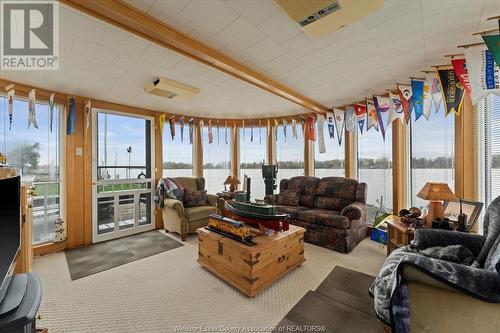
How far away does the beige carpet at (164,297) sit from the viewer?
1.74 m

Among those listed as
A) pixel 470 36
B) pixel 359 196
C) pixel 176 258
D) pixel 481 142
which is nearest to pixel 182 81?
pixel 176 258

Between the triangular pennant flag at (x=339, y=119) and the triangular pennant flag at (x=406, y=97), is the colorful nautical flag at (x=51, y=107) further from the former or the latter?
the triangular pennant flag at (x=406, y=97)

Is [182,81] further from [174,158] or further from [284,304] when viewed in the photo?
[284,304]

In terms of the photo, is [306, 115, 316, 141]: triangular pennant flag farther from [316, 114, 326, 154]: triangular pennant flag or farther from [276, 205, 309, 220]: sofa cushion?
[276, 205, 309, 220]: sofa cushion

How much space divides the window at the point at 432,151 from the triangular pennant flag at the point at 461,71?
81 centimetres

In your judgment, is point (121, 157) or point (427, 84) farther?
point (121, 157)

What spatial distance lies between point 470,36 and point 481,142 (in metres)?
1.50

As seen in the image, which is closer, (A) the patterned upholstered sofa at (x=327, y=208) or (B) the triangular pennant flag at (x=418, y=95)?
(B) the triangular pennant flag at (x=418, y=95)

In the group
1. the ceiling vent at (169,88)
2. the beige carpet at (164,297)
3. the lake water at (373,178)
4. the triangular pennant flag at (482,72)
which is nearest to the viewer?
the beige carpet at (164,297)

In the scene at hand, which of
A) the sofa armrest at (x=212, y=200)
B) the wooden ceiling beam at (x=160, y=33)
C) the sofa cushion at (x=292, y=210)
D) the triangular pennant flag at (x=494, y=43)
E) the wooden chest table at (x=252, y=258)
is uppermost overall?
the wooden ceiling beam at (x=160, y=33)

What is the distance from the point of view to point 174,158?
15.9 ft

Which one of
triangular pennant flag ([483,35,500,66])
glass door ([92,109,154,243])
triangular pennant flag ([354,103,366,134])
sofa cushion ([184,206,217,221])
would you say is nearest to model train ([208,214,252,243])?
sofa cushion ([184,206,217,221])

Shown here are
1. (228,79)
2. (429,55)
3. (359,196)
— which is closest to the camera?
(429,55)

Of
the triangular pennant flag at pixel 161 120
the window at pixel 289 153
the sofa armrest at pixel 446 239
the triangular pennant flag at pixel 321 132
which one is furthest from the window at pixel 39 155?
the sofa armrest at pixel 446 239
